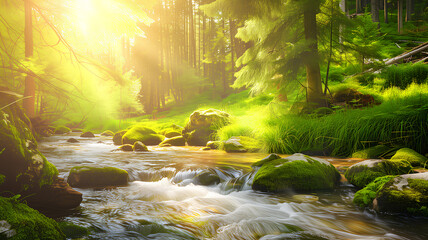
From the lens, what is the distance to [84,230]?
2529 mm

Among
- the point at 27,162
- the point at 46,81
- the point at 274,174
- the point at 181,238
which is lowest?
the point at 181,238

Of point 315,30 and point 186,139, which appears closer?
point 315,30

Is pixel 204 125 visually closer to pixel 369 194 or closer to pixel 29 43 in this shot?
pixel 29 43

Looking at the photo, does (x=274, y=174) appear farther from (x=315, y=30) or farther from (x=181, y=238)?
(x=315, y=30)

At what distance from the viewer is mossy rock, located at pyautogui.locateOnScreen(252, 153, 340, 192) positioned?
157 inches

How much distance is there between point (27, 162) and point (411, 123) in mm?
6863

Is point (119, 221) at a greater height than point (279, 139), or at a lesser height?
lesser

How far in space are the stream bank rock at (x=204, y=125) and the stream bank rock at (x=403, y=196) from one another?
7691mm

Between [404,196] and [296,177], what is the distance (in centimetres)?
140

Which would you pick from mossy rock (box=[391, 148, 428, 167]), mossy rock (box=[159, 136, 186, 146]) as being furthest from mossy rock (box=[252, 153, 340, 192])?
mossy rock (box=[159, 136, 186, 146])

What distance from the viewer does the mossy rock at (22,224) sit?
1693 millimetres

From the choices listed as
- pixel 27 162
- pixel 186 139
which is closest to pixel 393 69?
pixel 186 139

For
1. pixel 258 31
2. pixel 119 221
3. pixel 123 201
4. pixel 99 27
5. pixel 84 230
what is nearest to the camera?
pixel 84 230

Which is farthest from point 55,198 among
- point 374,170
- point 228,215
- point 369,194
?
point 374,170
